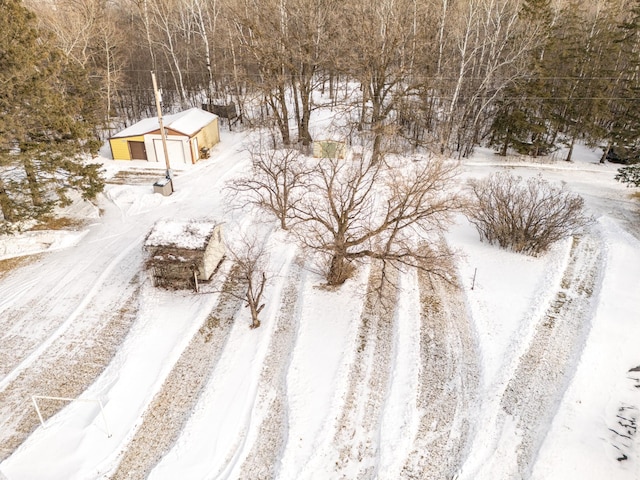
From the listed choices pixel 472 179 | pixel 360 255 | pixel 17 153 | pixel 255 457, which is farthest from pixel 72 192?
pixel 472 179

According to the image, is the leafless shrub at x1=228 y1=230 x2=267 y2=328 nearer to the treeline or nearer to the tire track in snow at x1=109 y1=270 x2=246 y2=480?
the tire track in snow at x1=109 y1=270 x2=246 y2=480

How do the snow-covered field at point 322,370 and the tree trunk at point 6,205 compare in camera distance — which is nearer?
the snow-covered field at point 322,370

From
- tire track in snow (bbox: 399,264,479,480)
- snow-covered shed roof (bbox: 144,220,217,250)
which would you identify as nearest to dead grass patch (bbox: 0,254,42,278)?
snow-covered shed roof (bbox: 144,220,217,250)

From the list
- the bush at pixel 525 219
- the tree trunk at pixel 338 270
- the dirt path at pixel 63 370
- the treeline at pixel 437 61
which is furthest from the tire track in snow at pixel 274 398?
the treeline at pixel 437 61

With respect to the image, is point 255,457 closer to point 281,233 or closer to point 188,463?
point 188,463

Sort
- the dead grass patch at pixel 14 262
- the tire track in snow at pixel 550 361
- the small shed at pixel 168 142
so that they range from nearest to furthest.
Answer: the tire track in snow at pixel 550 361 → the dead grass patch at pixel 14 262 → the small shed at pixel 168 142

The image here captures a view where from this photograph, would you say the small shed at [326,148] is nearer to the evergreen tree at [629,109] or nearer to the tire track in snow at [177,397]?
the tire track in snow at [177,397]
